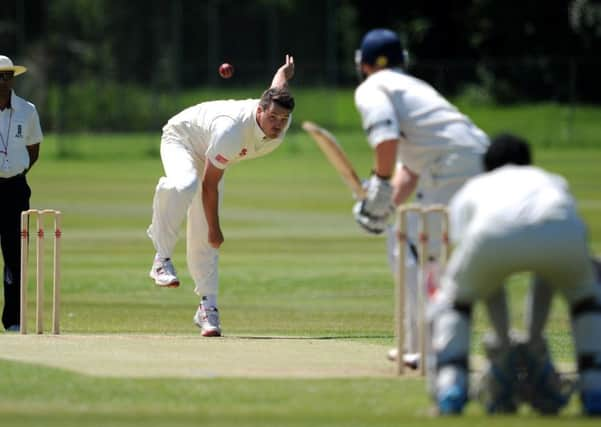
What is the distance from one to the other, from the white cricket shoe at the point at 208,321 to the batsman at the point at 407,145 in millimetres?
2320

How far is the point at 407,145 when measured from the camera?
8047 millimetres

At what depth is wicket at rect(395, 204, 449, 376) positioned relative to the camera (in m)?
7.76

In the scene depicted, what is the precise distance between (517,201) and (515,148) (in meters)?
0.47

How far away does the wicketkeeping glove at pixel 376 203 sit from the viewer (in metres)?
7.83

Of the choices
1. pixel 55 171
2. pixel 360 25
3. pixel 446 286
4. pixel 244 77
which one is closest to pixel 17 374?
pixel 446 286

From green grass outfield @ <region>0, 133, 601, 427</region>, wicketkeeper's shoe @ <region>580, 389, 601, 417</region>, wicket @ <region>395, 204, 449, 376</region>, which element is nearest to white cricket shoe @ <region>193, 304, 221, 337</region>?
green grass outfield @ <region>0, 133, 601, 427</region>

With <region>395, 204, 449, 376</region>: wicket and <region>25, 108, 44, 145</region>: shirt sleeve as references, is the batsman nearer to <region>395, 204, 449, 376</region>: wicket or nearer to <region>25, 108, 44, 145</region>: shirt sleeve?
<region>395, 204, 449, 376</region>: wicket

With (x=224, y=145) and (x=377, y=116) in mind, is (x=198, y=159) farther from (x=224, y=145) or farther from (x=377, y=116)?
(x=377, y=116)

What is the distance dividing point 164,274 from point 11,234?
156cm

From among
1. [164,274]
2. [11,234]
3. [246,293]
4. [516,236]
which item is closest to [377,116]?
[516,236]

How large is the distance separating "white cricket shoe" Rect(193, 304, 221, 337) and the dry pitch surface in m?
0.34

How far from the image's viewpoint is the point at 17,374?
794 cm

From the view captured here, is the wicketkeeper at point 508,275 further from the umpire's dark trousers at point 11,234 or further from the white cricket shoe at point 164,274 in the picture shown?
the umpire's dark trousers at point 11,234

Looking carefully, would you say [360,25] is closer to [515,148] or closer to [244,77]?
[244,77]
